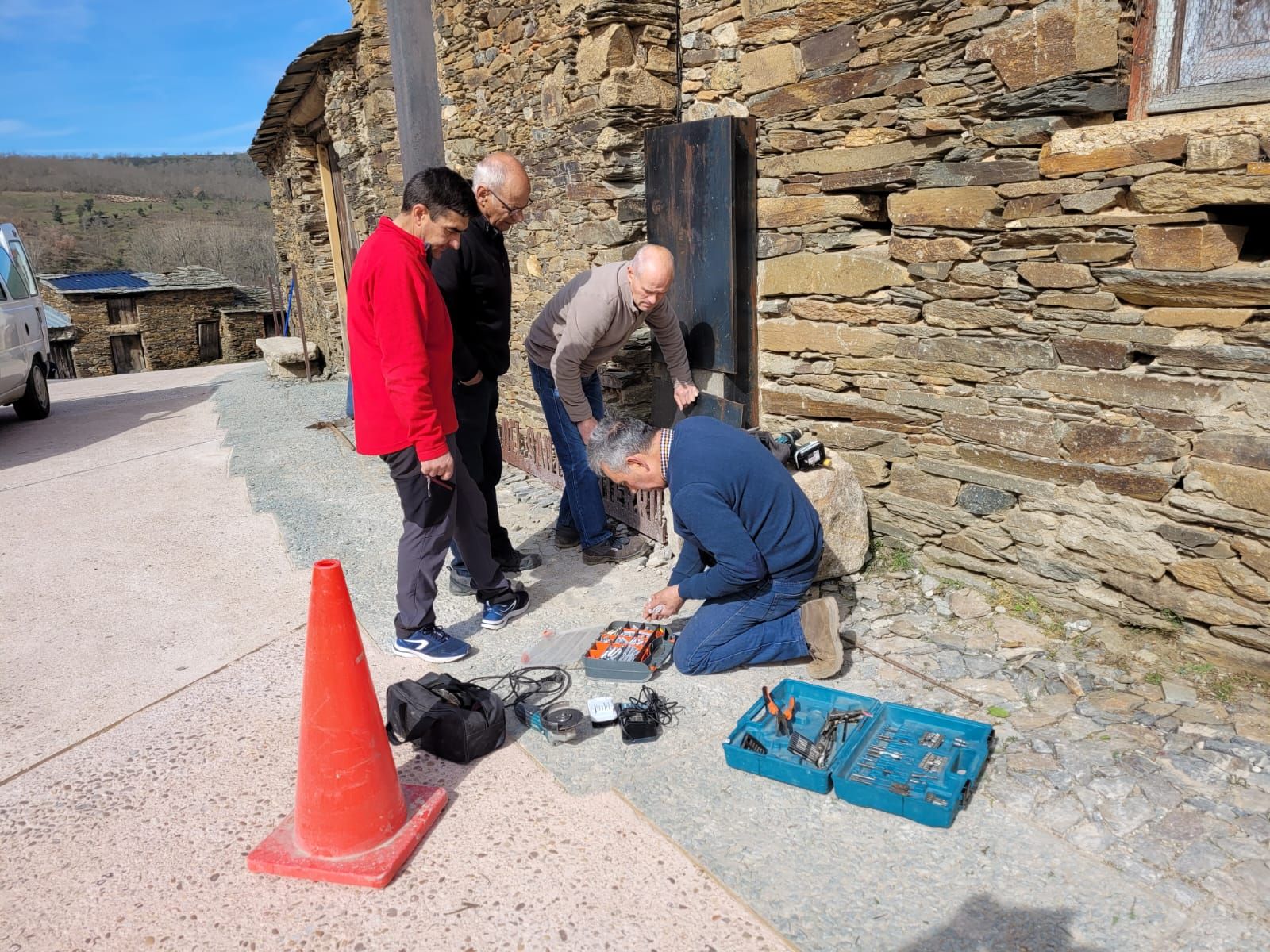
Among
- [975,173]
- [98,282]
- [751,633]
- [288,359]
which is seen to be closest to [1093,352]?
[975,173]

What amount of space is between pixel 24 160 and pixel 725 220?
108 meters

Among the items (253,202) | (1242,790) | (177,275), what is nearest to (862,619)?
(1242,790)

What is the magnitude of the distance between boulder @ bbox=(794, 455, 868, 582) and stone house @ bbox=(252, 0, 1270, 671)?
0.54 feet

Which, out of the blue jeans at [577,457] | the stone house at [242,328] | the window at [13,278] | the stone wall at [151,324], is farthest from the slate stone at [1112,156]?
the stone wall at [151,324]

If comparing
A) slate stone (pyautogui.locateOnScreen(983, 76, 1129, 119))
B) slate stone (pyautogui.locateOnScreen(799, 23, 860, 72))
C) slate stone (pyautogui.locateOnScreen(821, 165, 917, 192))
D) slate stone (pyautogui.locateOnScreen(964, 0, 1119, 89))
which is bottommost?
slate stone (pyautogui.locateOnScreen(821, 165, 917, 192))

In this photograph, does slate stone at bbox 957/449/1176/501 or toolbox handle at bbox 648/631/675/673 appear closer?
slate stone at bbox 957/449/1176/501

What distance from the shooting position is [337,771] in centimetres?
229

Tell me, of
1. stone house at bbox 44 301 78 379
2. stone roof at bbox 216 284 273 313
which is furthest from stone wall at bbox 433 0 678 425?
stone house at bbox 44 301 78 379

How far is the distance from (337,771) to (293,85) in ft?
34.1

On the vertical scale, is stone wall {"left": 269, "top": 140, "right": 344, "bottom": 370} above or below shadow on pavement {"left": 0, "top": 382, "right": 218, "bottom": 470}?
above

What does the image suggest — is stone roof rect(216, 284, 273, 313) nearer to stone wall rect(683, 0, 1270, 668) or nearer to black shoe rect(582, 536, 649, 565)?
black shoe rect(582, 536, 649, 565)

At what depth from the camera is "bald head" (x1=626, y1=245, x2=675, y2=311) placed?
3.67 metres

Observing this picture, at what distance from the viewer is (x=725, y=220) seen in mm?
4191

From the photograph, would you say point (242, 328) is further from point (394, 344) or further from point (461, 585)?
point (394, 344)
